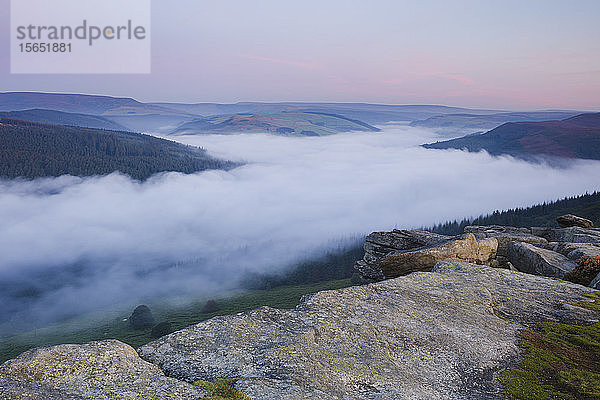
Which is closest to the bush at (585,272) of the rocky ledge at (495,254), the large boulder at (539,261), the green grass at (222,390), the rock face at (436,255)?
the rocky ledge at (495,254)

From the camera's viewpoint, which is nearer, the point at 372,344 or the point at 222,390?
the point at 222,390

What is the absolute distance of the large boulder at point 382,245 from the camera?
44.2m

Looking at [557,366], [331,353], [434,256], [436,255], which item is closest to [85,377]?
[331,353]

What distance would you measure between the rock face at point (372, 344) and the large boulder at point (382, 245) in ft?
62.0

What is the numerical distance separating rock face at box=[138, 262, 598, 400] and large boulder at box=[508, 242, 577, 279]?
24.9 feet

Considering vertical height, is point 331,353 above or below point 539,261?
above

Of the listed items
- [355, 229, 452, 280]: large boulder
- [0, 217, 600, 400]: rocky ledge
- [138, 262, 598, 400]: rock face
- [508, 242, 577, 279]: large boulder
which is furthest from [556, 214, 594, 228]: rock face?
[138, 262, 598, 400]: rock face

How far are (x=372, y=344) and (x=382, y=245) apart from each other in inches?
1151

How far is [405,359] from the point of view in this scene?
56.4ft

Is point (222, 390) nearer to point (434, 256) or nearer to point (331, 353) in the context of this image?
point (331, 353)

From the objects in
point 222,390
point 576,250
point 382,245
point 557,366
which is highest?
point 576,250

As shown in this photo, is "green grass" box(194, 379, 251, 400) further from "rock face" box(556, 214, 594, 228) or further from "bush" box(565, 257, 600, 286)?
"rock face" box(556, 214, 594, 228)

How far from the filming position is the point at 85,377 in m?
13.8

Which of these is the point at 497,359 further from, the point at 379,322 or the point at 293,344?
the point at 293,344
